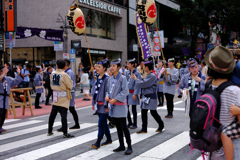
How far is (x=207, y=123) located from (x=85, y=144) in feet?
13.9

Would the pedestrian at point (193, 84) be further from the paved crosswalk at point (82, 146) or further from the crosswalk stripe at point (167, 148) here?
the paved crosswalk at point (82, 146)

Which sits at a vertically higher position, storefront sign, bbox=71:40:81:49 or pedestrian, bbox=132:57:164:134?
storefront sign, bbox=71:40:81:49

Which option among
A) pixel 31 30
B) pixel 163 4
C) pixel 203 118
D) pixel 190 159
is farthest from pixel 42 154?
pixel 163 4

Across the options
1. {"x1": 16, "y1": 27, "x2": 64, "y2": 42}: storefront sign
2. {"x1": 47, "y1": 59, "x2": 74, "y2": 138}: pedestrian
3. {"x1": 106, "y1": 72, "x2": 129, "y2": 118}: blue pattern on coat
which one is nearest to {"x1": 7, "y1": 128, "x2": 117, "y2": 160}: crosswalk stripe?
{"x1": 47, "y1": 59, "x2": 74, "y2": 138}: pedestrian

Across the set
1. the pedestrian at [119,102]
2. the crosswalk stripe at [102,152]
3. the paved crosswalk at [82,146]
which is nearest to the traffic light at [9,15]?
the paved crosswalk at [82,146]

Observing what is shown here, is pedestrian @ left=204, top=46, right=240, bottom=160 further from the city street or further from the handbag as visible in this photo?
the city street

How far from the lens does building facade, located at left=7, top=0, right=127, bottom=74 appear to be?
23.7m

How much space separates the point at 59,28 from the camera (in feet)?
77.5

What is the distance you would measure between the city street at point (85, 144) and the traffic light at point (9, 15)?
797cm

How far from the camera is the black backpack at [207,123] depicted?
2.48 meters

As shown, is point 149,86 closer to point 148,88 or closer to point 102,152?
point 148,88

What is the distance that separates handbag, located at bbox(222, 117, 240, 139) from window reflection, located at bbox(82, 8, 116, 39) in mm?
23628

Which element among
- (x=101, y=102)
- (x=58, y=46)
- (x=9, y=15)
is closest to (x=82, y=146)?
(x=101, y=102)

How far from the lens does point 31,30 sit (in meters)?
19.8
